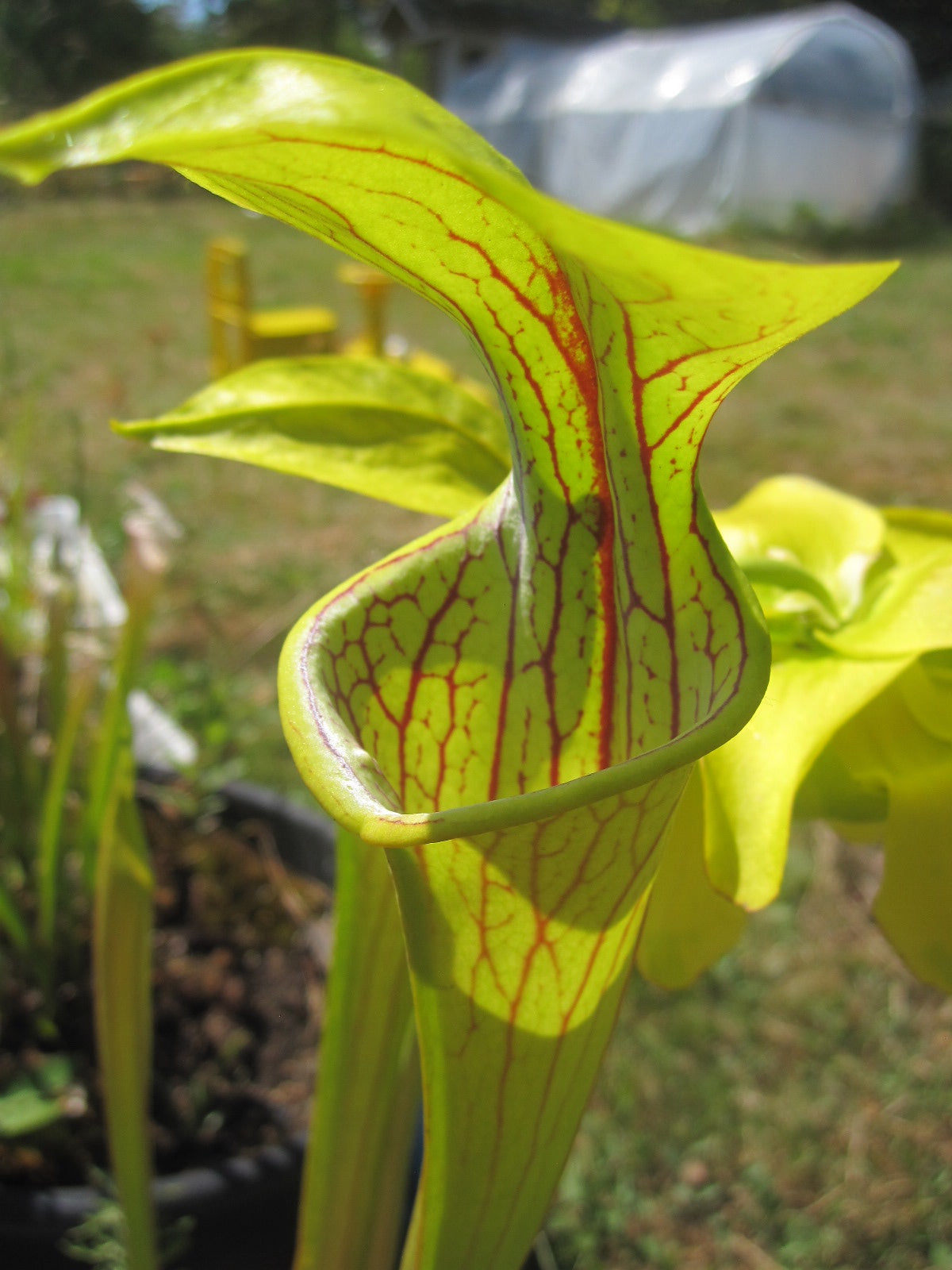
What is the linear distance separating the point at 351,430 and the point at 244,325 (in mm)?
3872

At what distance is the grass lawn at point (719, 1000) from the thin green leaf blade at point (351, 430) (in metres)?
0.16

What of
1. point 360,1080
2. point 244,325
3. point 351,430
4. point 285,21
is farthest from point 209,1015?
point 285,21

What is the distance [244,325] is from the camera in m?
4.07

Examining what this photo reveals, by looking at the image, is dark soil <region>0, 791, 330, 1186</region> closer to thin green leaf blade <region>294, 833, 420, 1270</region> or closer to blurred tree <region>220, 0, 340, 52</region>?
thin green leaf blade <region>294, 833, 420, 1270</region>

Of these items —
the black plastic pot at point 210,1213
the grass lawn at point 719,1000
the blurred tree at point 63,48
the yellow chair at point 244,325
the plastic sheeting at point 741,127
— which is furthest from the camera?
the plastic sheeting at point 741,127

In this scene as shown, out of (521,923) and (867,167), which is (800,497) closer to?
(521,923)

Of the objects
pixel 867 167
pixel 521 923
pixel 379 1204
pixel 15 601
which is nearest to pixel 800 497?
pixel 521 923

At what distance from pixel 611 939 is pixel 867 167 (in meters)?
10.1

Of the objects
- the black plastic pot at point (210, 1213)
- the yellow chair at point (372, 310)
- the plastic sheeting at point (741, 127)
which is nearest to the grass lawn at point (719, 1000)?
the black plastic pot at point (210, 1213)

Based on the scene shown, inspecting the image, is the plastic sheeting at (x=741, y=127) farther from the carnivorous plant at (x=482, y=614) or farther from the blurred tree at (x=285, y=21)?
the blurred tree at (x=285, y=21)

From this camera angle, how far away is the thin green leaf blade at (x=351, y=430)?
1.54 ft

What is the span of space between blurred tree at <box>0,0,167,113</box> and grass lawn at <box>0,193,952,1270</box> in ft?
12.8

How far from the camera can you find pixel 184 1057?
1.01 meters

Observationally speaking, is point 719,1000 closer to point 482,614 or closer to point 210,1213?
point 210,1213
